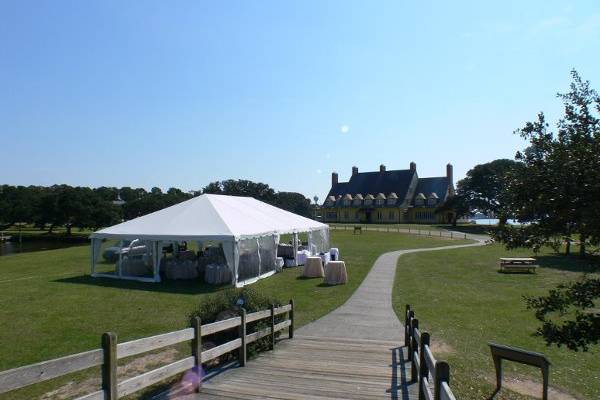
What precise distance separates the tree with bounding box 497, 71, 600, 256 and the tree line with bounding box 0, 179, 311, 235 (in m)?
59.0

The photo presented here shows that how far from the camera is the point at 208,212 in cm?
1986

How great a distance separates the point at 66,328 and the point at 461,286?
45.0ft

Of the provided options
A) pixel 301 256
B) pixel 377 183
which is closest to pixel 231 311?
pixel 301 256

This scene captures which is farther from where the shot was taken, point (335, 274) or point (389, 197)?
point (389, 197)

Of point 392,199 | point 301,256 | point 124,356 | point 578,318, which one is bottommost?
point 301,256

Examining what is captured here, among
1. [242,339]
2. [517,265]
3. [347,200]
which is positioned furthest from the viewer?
[347,200]

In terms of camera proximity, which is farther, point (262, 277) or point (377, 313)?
point (262, 277)

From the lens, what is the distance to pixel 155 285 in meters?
17.6

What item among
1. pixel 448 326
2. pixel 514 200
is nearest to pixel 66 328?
pixel 448 326

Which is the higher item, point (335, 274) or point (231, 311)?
point (231, 311)

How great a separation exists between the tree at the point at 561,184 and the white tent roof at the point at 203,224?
1380cm

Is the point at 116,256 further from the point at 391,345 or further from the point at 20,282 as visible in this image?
the point at 391,345

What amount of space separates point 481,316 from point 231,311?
7835 millimetres

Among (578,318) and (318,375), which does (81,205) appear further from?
(578,318)
